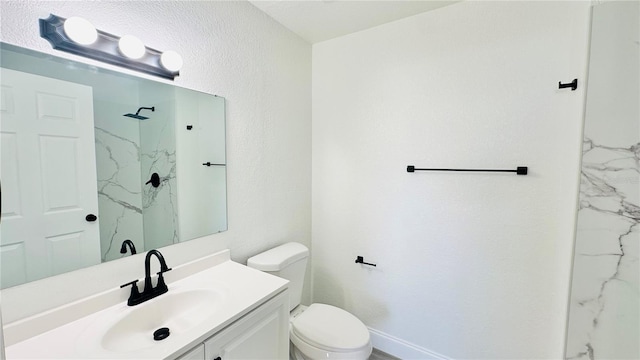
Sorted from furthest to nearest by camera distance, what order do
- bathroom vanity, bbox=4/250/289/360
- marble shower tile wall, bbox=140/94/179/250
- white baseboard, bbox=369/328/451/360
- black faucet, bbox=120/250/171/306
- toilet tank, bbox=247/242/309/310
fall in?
white baseboard, bbox=369/328/451/360
toilet tank, bbox=247/242/309/310
marble shower tile wall, bbox=140/94/179/250
black faucet, bbox=120/250/171/306
bathroom vanity, bbox=4/250/289/360

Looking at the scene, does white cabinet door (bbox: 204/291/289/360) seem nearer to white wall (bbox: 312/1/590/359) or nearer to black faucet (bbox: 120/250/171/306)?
black faucet (bbox: 120/250/171/306)

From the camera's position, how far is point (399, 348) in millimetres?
1901

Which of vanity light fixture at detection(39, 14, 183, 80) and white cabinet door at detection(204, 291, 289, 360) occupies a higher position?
vanity light fixture at detection(39, 14, 183, 80)

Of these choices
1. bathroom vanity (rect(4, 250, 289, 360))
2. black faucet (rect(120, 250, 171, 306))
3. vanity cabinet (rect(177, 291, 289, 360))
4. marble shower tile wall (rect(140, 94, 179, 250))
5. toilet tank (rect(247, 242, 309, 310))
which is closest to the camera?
bathroom vanity (rect(4, 250, 289, 360))

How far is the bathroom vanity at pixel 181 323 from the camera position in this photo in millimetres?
889

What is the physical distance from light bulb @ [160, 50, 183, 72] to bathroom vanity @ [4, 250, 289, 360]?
95cm

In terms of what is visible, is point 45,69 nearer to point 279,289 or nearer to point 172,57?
point 172,57

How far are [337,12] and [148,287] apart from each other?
72.0 inches

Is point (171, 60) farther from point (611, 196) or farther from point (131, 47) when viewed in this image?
point (611, 196)

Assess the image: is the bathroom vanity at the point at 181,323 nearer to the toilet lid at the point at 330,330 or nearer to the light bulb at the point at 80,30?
the toilet lid at the point at 330,330

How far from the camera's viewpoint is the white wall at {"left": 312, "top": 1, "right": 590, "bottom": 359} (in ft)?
4.66

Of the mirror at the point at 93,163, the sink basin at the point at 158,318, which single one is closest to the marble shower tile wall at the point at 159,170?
the mirror at the point at 93,163

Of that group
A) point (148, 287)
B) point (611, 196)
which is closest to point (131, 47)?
point (148, 287)

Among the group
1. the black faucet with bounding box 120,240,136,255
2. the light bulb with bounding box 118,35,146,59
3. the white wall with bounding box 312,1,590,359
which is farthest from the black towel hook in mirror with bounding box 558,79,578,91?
the black faucet with bounding box 120,240,136,255
